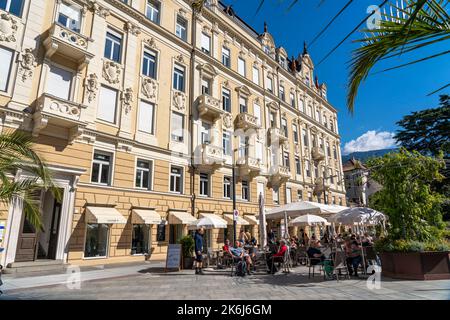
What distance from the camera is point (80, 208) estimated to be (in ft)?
43.9

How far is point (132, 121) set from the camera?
16594 millimetres

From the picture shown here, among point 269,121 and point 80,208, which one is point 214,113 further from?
point 80,208

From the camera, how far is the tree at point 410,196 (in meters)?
9.74

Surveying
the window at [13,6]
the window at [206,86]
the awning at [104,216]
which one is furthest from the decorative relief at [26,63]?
the window at [206,86]

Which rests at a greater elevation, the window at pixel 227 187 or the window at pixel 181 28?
the window at pixel 181 28

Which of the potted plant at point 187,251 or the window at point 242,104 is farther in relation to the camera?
the window at point 242,104

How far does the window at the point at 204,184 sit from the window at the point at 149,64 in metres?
7.75

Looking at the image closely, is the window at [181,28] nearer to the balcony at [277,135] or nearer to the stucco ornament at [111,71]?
the stucco ornament at [111,71]

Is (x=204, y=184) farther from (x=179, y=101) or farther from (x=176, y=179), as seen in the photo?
(x=179, y=101)

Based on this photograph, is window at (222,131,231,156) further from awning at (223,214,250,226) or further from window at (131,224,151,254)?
window at (131,224,151,254)

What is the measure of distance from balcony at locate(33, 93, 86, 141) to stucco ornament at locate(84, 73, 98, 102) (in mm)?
1200

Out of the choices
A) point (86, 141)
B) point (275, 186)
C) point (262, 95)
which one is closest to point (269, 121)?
point (262, 95)

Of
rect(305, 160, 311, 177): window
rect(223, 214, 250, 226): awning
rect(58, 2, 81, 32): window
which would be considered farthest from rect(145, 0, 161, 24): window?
rect(305, 160, 311, 177): window

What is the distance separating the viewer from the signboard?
470 inches
